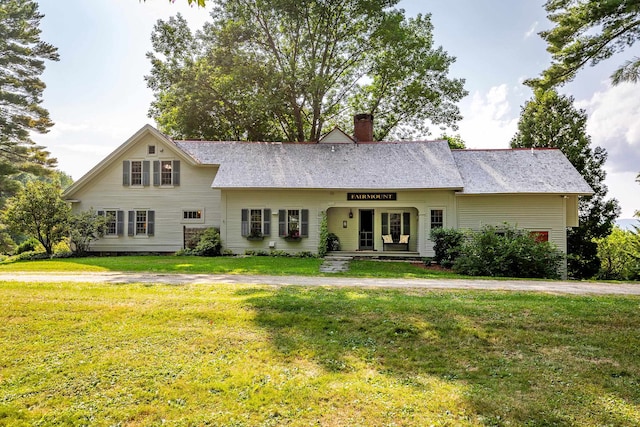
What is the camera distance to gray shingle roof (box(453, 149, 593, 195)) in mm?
18531

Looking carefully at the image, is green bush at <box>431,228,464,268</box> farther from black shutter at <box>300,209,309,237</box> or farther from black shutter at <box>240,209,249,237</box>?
black shutter at <box>240,209,249,237</box>

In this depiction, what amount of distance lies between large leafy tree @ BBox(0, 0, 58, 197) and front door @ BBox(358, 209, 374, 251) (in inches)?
1085

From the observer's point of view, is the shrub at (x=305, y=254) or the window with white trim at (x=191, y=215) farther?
the window with white trim at (x=191, y=215)

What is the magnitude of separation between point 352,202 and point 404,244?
367 centimetres

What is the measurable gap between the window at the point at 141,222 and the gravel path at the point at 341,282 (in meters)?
9.02

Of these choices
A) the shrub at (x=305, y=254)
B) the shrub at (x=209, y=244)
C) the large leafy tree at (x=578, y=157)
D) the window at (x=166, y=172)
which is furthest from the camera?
the large leafy tree at (x=578, y=157)

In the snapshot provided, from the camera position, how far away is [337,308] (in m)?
7.11

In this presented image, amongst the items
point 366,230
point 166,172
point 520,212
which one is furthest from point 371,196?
point 166,172

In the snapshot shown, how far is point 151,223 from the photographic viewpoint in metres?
20.7

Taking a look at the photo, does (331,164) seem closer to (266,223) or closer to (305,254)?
(266,223)

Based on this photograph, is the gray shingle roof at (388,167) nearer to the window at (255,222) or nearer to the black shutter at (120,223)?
the window at (255,222)

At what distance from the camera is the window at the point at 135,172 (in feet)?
68.2

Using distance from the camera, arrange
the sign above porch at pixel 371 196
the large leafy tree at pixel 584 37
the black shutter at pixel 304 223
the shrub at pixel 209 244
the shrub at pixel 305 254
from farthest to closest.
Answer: the black shutter at pixel 304 223 < the sign above porch at pixel 371 196 < the shrub at pixel 209 244 < the shrub at pixel 305 254 < the large leafy tree at pixel 584 37

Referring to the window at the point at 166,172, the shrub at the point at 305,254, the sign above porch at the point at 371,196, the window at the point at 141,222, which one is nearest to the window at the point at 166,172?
the window at the point at 166,172
